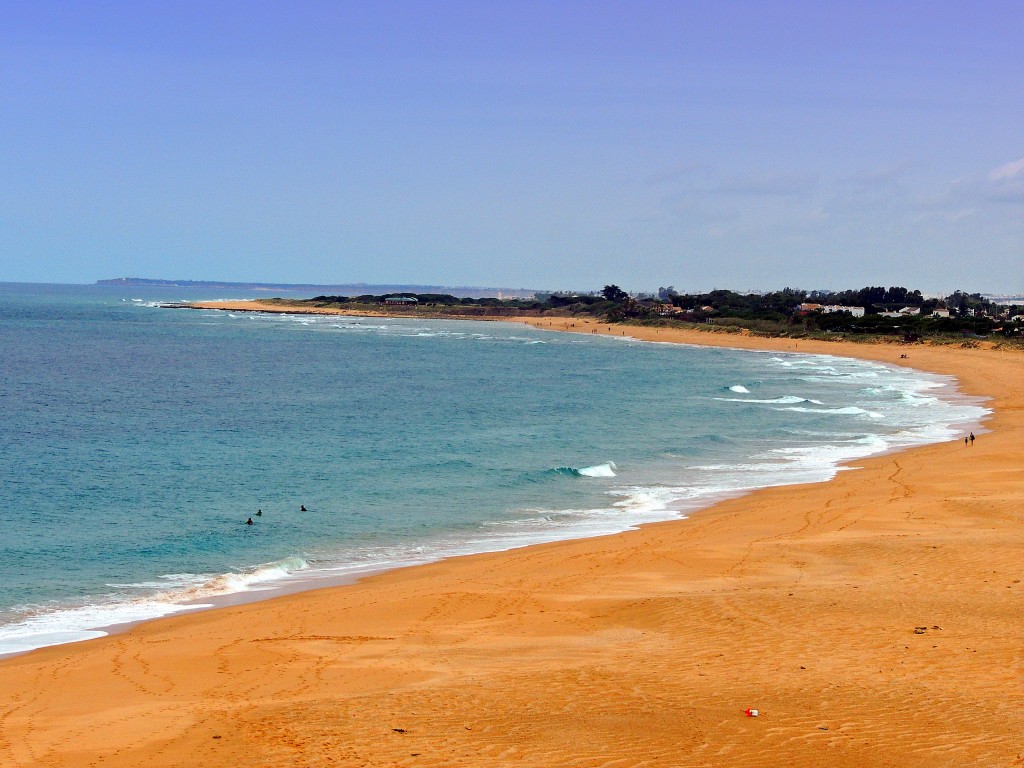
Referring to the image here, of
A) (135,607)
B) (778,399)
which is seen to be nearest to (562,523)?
(135,607)

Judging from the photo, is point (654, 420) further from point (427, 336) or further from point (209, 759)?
point (427, 336)

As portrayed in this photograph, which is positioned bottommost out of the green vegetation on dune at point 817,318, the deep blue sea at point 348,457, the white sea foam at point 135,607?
the white sea foam at point 135,607

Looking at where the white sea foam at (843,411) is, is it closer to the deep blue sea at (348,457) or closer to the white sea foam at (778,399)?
the deep blue sea at (348,457)

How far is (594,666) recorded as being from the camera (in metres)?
12.7

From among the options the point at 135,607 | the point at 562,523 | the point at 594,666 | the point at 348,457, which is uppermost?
the point at 594,666

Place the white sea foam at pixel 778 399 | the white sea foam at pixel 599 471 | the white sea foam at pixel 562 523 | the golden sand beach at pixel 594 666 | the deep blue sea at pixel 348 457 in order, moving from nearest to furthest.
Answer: the golden sand beach at pixel 594 666 → the white sea foam at pixel 562 523 → the deep blue sea at pixel 348 457 → the white sea foam at pixel 599 471 → the white sea foam at pixel 778 399

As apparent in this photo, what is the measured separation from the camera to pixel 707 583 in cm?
1748

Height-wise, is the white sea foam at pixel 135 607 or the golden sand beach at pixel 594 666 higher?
the golden sand beach at pixel 594 666

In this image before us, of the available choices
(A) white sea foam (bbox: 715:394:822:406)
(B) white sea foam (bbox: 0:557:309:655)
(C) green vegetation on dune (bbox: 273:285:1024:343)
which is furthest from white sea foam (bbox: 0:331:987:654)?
(C) green vegetation on dune (bbox: 273:285:1024:343)

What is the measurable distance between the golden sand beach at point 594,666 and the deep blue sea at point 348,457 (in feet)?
9.71

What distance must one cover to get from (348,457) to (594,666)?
23.2m

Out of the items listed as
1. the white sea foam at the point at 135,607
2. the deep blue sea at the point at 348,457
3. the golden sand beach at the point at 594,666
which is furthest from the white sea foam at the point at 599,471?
the white sea foam at the point at 135,607

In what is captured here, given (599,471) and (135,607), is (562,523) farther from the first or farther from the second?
(135,607)

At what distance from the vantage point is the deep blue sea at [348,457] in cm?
2098
